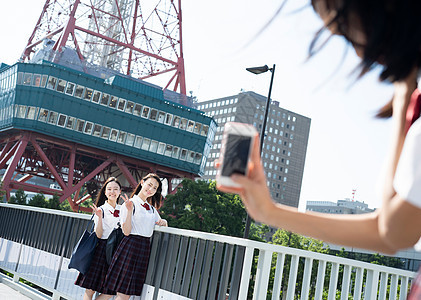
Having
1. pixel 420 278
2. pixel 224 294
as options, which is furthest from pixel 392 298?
pixel 420 278

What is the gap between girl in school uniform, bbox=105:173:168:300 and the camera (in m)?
6.06

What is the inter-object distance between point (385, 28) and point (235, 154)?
0.38 m

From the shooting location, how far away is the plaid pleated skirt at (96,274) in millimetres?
6625

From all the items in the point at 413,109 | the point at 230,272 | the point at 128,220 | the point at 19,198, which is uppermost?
the point at 413,109

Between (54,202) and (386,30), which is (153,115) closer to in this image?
(54,202)

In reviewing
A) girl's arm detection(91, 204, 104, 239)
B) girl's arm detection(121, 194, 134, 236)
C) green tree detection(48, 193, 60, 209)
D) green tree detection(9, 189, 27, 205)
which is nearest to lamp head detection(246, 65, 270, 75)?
girl's arm detection(91, 204, 104, 239)

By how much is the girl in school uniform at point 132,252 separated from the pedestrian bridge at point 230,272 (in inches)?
4.4

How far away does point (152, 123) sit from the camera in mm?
53094

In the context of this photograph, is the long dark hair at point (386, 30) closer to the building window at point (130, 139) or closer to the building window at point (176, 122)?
the building window at point (130, 139)

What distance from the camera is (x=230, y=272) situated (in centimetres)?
487

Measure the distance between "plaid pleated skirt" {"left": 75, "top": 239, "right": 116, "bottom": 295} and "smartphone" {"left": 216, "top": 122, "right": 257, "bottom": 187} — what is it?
583 cm

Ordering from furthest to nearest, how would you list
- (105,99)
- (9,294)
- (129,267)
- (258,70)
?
(105,99) < (258,70) < (9,294) < (129,267)

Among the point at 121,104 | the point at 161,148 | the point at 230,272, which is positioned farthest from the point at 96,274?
the point at 161,148

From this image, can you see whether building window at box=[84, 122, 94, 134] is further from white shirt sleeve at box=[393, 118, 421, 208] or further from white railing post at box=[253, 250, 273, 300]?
white shirt sleeve at box=[393, 118, 421, 208]
